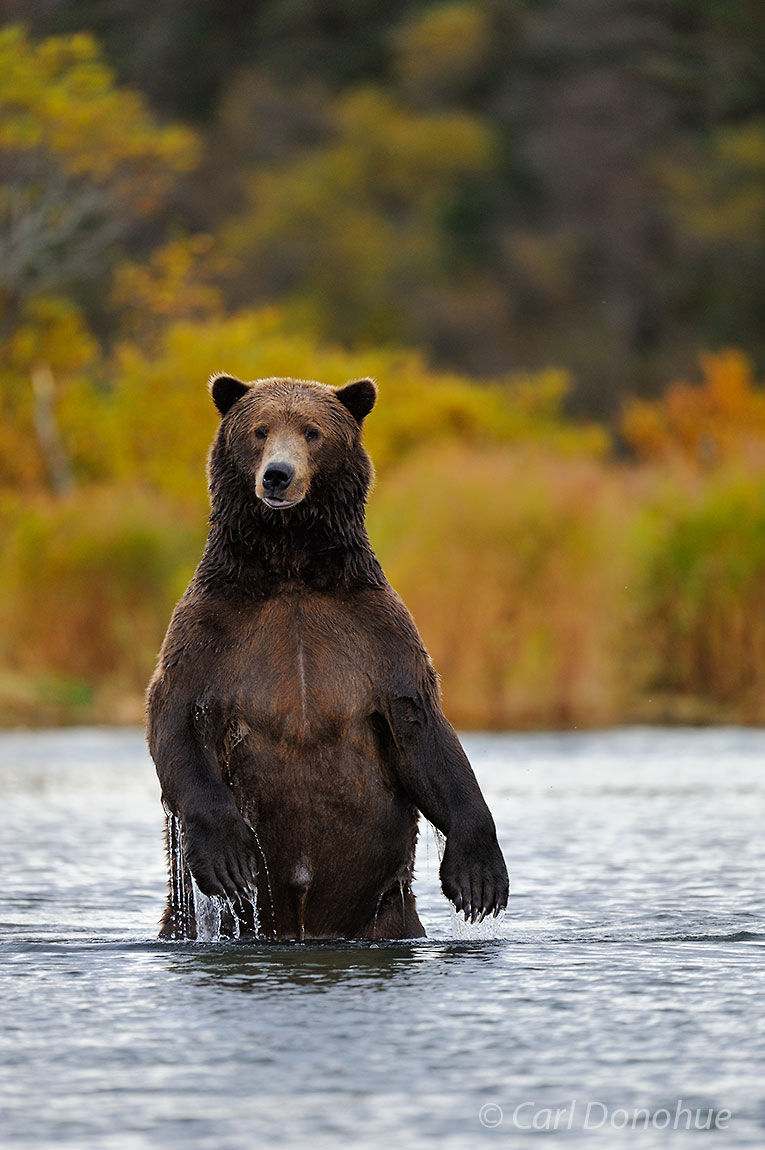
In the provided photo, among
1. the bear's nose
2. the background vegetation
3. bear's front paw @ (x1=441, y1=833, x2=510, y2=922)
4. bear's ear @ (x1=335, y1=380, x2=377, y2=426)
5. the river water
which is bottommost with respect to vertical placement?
the river water

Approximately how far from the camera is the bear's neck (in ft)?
19.0

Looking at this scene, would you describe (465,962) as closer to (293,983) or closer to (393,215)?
(293,983)

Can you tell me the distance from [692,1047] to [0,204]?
2673 centimetres

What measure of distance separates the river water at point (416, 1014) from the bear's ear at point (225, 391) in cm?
158

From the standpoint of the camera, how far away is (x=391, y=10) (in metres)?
56.6

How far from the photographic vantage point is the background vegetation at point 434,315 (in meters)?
17.5

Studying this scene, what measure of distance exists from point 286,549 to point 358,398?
0.59m

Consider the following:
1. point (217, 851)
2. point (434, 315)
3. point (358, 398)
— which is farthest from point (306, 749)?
point (434, 315)

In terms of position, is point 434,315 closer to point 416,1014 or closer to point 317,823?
point 317,823

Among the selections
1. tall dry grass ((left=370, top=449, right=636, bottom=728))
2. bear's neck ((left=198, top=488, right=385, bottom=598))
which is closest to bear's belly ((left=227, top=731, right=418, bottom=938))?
bear's neck ((left=198, top=488, right=385, bottom=598))

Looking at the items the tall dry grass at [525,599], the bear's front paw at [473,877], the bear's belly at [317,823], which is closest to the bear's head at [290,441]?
the bear's belly at [317,823]

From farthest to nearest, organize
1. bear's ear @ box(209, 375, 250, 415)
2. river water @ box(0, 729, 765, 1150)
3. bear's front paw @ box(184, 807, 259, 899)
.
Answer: bear's ear @ box(209, 375, 250, 415) → bear's front paw @ box(184, 807, 259, 899) → river water @ box(0, 729, 765, 1150)

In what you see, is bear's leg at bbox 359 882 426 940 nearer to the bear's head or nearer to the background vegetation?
the bear's head

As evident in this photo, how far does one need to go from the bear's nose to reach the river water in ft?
4.08
